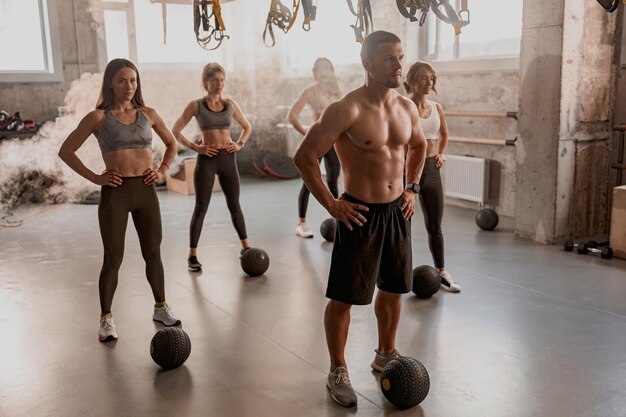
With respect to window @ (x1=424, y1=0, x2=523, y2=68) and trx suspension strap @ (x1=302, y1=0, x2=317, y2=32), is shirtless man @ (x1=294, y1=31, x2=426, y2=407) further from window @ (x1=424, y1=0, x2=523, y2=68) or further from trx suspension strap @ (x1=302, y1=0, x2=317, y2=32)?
window @ (x1=424, y1=0, x2=523, y2=68)

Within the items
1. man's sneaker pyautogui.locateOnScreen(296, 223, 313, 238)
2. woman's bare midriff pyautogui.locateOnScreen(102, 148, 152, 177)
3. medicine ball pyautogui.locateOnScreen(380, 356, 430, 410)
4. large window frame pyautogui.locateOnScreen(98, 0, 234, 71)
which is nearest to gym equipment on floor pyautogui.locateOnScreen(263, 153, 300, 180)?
large window frame pyautogui.locateOnScreen(98, 0, 234, 71)

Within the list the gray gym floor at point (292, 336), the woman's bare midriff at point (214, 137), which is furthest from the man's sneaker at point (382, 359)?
the woman's bare midriff at point (214, 137)

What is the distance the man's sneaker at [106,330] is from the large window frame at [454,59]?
14.2 ft

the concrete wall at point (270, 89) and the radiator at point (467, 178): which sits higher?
the concrete wall at point (270, 89)

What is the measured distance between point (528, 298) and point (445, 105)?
3343mm

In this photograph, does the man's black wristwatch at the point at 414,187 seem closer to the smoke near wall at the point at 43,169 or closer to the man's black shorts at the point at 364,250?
the man's black shorts at the point at 364,250

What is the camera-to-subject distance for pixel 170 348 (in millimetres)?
2834

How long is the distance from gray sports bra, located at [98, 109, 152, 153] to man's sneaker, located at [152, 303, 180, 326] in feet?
3.03

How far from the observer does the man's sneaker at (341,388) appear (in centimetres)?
251

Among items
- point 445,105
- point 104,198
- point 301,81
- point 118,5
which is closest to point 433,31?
point 445,105

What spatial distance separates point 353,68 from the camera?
798 centimetres

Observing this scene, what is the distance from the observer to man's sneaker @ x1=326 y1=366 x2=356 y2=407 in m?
2.51

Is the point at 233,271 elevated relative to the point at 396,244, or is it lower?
lower

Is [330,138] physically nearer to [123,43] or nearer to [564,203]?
[564,203]
